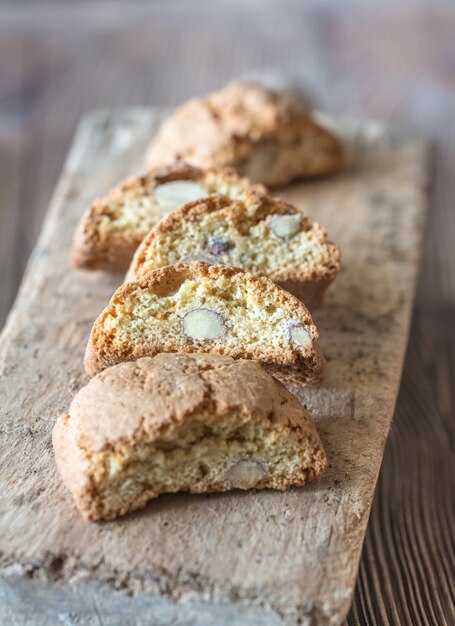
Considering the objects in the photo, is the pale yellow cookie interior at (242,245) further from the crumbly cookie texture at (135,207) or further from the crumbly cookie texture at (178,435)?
the crumbly cookie texture at (178,435)

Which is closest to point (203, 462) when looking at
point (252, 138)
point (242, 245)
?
point (242, 245)

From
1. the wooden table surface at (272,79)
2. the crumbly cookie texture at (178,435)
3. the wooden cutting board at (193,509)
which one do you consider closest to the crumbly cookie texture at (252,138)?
the wooden cutting board at (193,509)

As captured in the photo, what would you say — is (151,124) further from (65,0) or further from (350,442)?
(65,0)

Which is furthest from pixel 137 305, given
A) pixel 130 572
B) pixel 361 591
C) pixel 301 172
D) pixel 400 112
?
pixel 400 112

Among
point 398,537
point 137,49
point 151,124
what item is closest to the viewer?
point 398,537

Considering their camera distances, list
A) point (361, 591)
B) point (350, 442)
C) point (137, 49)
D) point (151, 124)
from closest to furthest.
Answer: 1. point (350, 442)
2. point (361, 591)
3. point (151, 124)
4. point (137, 49)

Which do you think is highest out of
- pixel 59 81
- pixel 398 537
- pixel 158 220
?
pixel 158 220

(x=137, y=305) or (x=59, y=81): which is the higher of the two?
(x=137, y=305)

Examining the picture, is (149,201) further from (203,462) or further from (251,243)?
(203,462)

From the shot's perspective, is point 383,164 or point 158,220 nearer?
point 158,220
